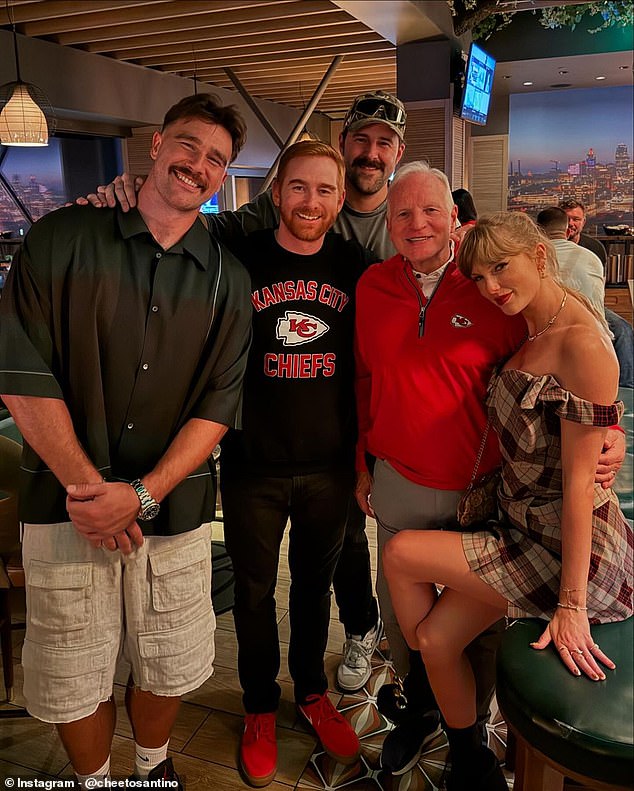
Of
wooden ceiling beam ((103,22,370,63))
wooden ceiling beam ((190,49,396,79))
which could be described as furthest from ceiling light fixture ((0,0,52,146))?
wooden ceiling beam ((190,49,396,79))

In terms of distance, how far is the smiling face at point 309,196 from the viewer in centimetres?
169

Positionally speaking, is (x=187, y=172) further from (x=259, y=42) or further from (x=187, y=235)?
(x=259, y=42)

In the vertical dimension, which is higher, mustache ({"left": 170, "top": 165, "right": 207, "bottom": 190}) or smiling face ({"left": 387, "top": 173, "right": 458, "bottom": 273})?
mustache ({"left": 170, "top": 165, "right": 207, "bottom": 190})

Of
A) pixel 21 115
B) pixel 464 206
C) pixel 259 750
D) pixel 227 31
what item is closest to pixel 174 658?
pixel 259 750

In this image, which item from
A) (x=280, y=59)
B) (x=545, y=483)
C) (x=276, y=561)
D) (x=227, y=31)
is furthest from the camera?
(x=280, y=59)

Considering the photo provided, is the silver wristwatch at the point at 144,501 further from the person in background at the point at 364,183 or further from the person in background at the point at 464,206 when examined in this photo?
the person in background at the point at 464,206

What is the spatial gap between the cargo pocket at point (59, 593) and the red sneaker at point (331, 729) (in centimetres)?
82

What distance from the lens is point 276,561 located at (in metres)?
1.90

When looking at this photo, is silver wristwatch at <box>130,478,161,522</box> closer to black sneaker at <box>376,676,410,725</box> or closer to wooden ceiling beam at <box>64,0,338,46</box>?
black sneaker at <box>376,676,410,725</box>

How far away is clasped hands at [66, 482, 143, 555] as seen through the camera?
4.81ft

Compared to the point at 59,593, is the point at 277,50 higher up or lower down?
higher up

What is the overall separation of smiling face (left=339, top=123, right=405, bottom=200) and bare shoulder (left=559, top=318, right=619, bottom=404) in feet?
3.22

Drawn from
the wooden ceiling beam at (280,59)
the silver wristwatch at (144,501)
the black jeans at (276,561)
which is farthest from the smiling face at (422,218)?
the wooden ceiling beam at (280,59)

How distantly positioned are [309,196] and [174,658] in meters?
1.12
